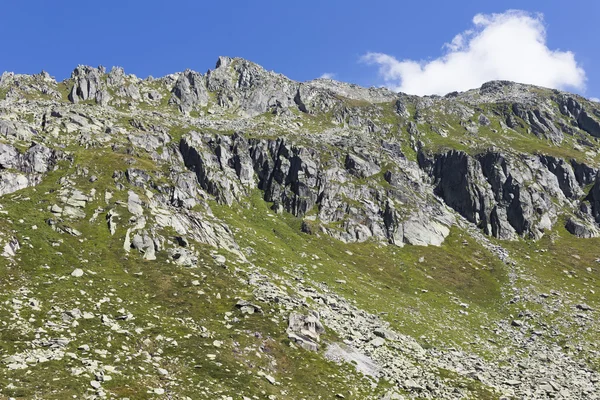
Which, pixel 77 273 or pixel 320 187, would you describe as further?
pixel 320 187

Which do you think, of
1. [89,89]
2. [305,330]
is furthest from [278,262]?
[89,89]

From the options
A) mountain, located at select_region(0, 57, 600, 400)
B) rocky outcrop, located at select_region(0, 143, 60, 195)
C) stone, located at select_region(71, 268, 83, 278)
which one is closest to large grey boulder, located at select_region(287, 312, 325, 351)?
mountain, located at select_region(0, 57, 600, 400)

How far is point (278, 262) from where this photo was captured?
231 ft

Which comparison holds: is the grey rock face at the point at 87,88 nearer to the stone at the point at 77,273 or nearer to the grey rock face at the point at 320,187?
the grey rock face at the point at 320,187

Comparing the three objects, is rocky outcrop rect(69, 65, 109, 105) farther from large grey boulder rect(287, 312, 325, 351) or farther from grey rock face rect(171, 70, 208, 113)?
large grey boulder rect(287, 312, 325, 351)

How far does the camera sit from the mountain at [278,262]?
2991 centimetres

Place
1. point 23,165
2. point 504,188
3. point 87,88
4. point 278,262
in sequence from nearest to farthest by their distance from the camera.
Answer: point 23,165 → point 278,262 → point 504,188 → point 87,88

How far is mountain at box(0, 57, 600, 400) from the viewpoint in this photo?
2991 centimetres

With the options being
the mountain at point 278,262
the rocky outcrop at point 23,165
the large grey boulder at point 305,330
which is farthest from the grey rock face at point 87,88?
the large grey boulder at point 305,330

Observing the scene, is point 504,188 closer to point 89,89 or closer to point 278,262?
point 278,262

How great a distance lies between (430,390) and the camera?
33.5 meters

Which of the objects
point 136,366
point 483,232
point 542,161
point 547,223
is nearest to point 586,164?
point 542,161

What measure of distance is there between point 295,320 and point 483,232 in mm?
100772

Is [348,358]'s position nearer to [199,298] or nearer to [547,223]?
[199,298]
